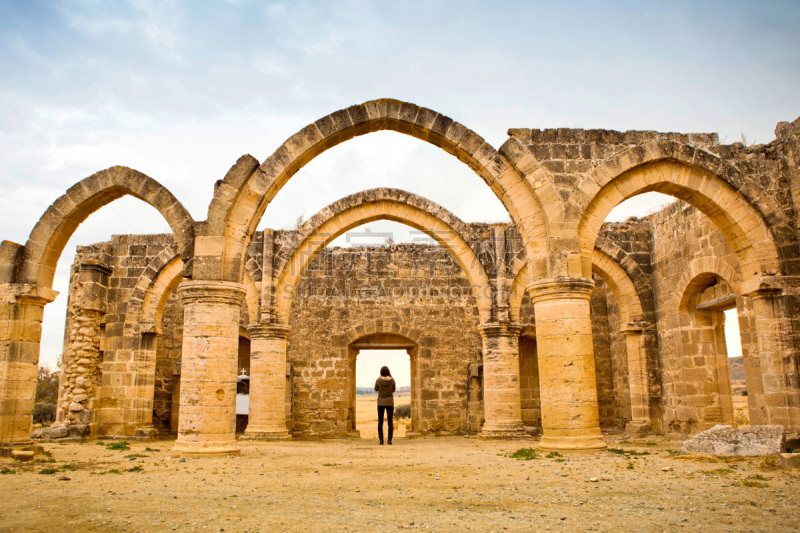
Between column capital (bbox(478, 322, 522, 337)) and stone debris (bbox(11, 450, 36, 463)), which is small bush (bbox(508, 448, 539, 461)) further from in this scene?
stone debris (bbox(11, 450, 36, 463))

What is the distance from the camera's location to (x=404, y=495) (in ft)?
14.3

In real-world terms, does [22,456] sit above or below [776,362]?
below

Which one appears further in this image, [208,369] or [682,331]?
[682,331]

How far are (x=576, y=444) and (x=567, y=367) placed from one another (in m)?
0.85

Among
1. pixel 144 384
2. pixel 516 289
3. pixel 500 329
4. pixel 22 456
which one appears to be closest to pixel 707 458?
pixel 500 329

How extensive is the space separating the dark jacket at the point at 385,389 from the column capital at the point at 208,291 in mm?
4316

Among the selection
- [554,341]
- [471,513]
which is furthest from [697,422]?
[471,513]

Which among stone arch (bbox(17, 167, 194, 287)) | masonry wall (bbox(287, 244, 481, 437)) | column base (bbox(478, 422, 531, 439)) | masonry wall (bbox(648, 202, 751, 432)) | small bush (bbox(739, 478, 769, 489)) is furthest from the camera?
masonry wall (bbox(287, 244, 481, 437))

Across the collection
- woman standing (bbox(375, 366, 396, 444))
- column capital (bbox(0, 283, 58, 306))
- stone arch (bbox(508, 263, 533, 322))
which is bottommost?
woman standing (bbox(375, 366, 396, 444))

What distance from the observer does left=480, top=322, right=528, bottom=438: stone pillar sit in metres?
10.9

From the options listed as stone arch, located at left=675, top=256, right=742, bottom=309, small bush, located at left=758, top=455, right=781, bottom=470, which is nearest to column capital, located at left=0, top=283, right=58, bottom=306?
small bush, located at left=758, top=455, right=781, bottom=470

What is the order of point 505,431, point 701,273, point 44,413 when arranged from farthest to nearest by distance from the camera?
point 44,413, point 505,431, point 701,273

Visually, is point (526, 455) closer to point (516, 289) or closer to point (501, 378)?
point (501, 378)

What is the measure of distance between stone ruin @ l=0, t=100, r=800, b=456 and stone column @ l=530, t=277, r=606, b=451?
0.02 meters
